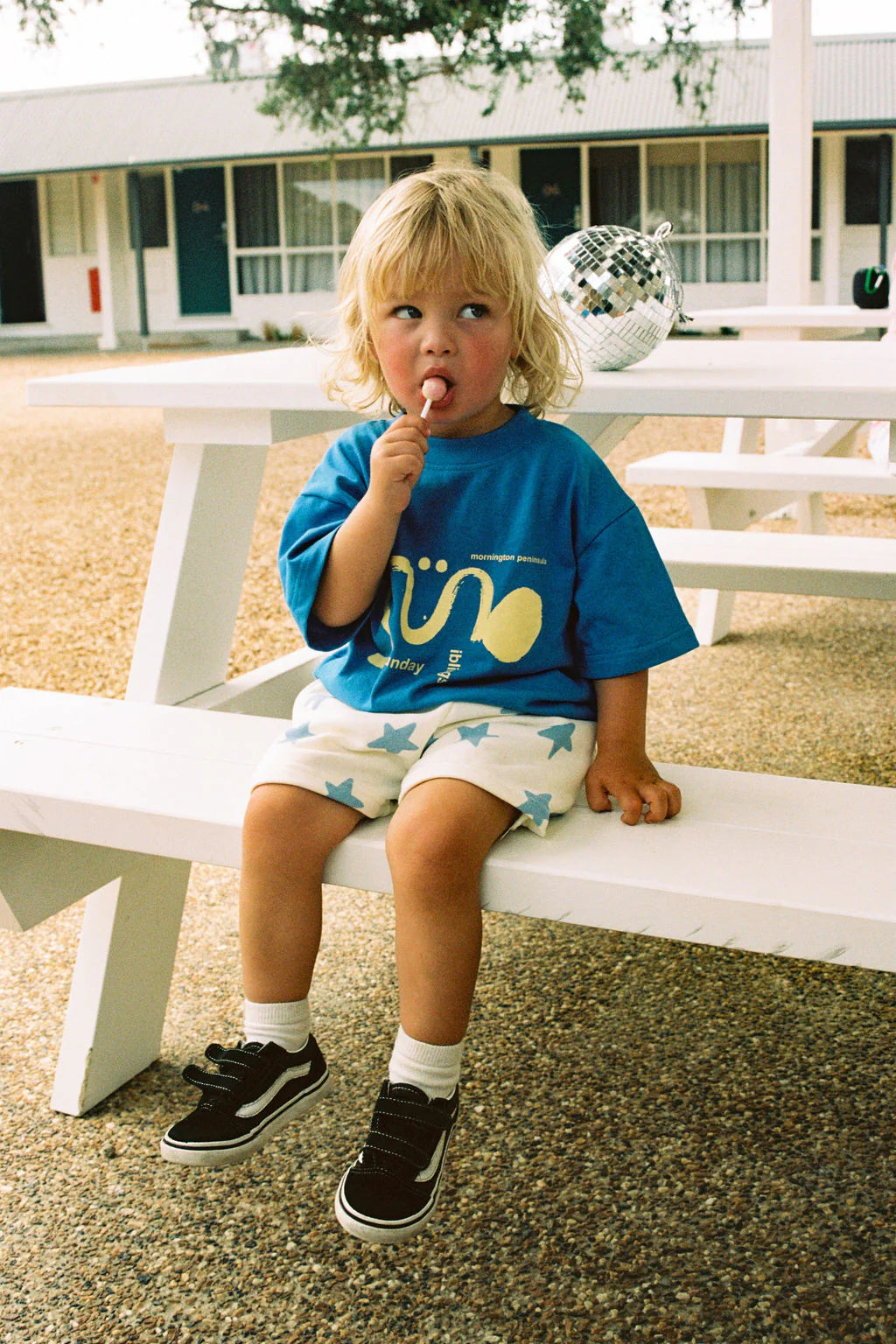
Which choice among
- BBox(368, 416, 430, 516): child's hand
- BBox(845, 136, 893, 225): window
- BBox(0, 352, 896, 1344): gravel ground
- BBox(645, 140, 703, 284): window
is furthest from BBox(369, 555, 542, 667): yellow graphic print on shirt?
BBox(645, 140, 703, 284): window

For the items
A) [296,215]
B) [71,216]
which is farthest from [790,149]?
[71,216]

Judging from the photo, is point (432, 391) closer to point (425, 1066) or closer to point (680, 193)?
point (425, 1066)

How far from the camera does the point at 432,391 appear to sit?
1.33 meters

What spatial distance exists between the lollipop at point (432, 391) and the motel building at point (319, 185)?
15.5 m

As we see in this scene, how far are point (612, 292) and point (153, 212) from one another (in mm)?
18562

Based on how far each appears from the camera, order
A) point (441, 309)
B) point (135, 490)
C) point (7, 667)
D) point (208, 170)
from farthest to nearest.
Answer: point (208, 170)
point (135, 490)
point (7, 667)
point (441, 309)

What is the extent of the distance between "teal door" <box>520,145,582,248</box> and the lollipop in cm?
1699

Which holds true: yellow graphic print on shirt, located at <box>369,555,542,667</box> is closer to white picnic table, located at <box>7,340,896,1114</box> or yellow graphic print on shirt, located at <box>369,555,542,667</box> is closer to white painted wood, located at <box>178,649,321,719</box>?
white picnic table, located at <box>7,340,896,1114</box>

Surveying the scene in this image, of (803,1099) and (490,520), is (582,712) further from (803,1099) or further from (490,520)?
(803,1099)

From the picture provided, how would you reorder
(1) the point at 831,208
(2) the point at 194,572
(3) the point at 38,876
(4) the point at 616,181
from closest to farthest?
1. (3) the point at 38,876
2. (2) the point at 194,572
3. (1) the point at 831,208
4. (4) the point at 616,181

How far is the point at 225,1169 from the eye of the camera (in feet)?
5.10

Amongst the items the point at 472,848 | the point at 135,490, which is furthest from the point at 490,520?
the point at 135,490

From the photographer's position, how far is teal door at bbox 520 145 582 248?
57.1 feet

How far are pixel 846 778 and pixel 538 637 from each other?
1483mm
